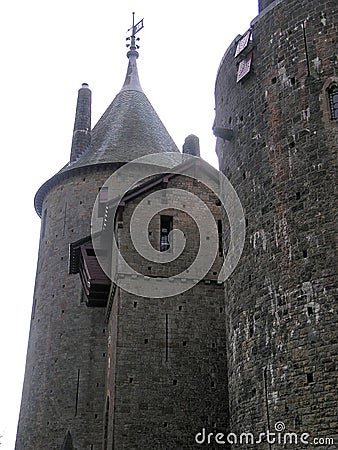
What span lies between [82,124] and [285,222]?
66.0 ft

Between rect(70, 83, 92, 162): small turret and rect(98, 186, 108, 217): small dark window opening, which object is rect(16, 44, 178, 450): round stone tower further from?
rect(98, 186, 108, 217): small dark window opening

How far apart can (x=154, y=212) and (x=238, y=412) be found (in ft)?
25.9

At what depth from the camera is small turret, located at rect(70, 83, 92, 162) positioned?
3222cm

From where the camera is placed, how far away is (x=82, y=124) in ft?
108

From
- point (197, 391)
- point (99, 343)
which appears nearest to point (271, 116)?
point (197, 391)

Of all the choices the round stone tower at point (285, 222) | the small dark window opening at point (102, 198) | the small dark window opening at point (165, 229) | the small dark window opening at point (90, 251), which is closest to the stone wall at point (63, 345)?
the small dark window opening at point (102, 198)

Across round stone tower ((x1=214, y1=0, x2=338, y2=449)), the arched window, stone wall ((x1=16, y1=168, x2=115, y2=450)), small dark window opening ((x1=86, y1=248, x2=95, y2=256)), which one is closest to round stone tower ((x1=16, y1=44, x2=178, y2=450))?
stone wall ((x1=16, y1=168, x2=115, y2=450))

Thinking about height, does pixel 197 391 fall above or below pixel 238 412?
above

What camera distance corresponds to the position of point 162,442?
1822cm

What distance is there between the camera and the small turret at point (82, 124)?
32.2 meters

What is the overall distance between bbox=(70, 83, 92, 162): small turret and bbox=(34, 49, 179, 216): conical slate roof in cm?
30

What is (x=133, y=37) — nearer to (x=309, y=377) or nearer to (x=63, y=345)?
(x=63, y=345)

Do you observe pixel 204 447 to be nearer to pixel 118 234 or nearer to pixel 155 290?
pixel 155 290

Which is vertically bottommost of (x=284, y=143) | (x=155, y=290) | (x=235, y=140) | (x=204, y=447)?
(x=204, y=447)
